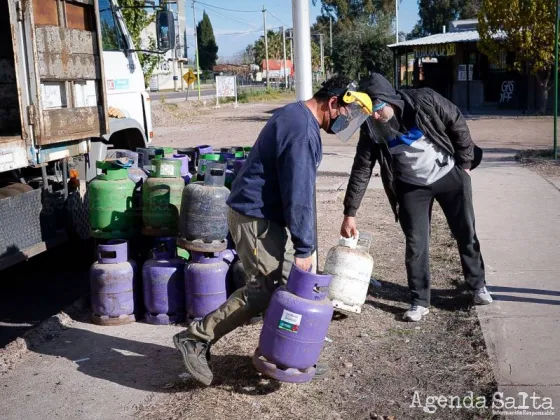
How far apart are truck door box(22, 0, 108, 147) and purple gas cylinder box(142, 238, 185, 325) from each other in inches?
51.4

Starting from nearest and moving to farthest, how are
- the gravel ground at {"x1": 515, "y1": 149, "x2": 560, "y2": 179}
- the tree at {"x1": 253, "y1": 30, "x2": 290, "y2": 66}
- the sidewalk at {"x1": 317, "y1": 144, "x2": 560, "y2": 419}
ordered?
the sidewalk at {"x1": 317, "y1": 144, "x2": 560, "y2": 419}
the gravel ground at {"x1": 515, "y1": 149, "x2": 560, "y2": 179}
the tree at {"x1": 253, "y1": 30, "x2": 290, "y2": 66}

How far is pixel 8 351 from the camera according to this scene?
17.4 feet

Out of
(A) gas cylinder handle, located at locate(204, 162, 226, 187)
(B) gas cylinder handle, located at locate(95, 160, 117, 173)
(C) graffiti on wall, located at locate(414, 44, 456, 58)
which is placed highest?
(C) graffiti on wall, located at locate(414, 44, 456, 58)

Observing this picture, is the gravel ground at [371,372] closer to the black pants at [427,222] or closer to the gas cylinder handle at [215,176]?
the black pants at [427,222]

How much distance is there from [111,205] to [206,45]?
107701 millimetres

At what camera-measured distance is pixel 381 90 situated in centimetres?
520

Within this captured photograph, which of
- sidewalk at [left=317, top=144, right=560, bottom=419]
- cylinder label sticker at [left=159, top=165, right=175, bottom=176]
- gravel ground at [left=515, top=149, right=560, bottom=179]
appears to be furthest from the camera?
gravel ground at [left=515, top=149, right=560, bottom=179]

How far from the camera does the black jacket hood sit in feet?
17.0

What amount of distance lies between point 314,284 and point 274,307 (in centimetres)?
27

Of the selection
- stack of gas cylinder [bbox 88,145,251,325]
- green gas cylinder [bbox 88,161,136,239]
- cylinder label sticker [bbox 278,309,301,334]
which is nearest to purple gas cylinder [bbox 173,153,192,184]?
Result: stack of gas cylinder [bbox 88,145,251,325]

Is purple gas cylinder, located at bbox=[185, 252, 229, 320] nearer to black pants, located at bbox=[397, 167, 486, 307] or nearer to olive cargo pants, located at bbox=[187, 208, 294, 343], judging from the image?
olive cargo pants, located at bbox=[187, 208, 294, 343]

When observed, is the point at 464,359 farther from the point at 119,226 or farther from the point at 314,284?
the point at 119,226

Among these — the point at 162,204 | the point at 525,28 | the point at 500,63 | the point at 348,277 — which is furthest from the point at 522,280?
the point at 500,63

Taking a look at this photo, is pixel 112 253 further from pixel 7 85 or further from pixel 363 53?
pixel 363 53
